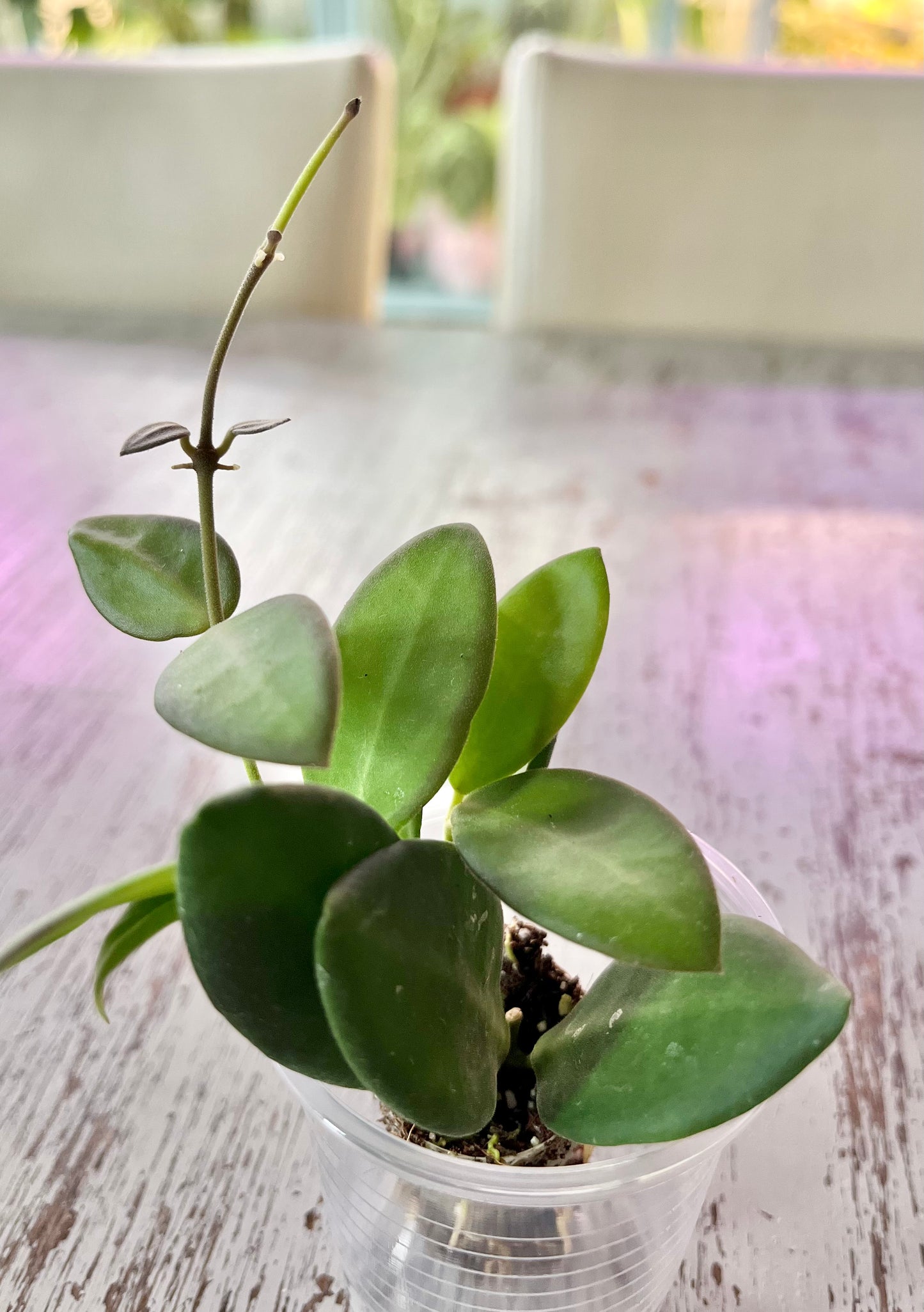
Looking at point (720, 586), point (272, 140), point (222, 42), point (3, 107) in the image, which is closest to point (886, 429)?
point (720, 586)

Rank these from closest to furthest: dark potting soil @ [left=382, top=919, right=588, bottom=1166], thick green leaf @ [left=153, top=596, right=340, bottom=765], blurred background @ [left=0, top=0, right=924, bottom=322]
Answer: thick green leaf @ [left=153, top=596, right=340, bottom=765]
dark potting soil @ [left=382, top=919, right=588, bottom=1166]
blurred background @ [left=0, top=0, right=924, bottom=322]

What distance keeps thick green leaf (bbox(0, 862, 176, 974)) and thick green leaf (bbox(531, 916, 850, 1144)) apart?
101 mm

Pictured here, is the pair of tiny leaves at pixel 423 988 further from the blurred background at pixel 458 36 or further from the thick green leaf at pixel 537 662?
the blurred background at pixel 458 36

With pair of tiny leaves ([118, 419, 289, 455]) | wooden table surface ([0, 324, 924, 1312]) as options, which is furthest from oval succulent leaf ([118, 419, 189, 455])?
wooden table surface ([0, 324, 924, 1312])

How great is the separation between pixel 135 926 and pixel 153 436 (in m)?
0.10

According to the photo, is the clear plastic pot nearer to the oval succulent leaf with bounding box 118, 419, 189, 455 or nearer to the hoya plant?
the hoya plant

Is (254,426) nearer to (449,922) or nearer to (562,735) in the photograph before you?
(449,922)

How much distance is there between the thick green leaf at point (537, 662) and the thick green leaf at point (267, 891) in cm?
8

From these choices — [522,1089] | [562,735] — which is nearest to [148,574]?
[522,1089]

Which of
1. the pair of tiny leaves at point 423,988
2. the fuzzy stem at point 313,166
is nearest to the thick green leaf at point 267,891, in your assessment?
the pair of tiny leaves at point 423,988

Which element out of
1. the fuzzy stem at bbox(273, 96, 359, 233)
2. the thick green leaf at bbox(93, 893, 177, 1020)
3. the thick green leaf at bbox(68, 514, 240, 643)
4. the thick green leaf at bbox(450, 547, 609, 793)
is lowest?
the thick green leaf at bbox(93, 893, 177, 1020)

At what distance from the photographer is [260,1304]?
0.32m

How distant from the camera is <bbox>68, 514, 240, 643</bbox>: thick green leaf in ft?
0.89

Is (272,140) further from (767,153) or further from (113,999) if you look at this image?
(113,999)
